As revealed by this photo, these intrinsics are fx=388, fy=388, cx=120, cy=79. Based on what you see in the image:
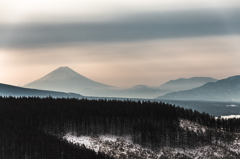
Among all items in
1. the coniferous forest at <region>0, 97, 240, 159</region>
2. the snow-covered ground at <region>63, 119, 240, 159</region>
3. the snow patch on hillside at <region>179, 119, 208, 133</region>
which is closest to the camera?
the coniferous forest at <region>0, 97, 240, 159</region>

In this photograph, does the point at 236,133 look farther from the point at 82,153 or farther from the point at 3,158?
the point at 3,158

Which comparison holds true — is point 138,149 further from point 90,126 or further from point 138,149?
point 90,126

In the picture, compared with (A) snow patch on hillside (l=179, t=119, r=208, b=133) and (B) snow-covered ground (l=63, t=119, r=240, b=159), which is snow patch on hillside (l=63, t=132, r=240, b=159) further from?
(A) snow patch on hillside (l=179, t=119, r=208, b=133)

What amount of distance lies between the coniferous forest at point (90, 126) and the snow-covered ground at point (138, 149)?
293 cm

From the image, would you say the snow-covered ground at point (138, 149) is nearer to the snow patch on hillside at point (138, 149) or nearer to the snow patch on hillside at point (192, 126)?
the snow patch on hillside at point (138, 149)

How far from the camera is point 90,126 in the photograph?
14775 cm

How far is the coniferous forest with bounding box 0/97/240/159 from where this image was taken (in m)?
128

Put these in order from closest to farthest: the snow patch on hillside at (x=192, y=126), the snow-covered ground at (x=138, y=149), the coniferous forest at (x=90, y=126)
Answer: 1. the coniferous forest at (x=90, y=126)
2. the snow-covered ground at (x=138, y=149)
3. the snow patch on hillside at (x=192, y=126)

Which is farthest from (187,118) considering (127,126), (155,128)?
(127,126)

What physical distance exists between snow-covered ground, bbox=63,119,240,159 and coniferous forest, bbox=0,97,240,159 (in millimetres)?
2935

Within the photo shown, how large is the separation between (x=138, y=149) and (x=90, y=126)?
69.7 ft

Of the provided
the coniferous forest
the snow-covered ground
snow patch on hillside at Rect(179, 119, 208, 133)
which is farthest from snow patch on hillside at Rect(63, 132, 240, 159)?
snow patch on hillside at Rect(179, 119, 208, 133)

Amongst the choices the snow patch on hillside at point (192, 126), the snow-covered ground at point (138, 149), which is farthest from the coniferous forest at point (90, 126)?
the snow-covered ground at point (138, 149)

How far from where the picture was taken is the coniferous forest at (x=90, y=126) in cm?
12825
